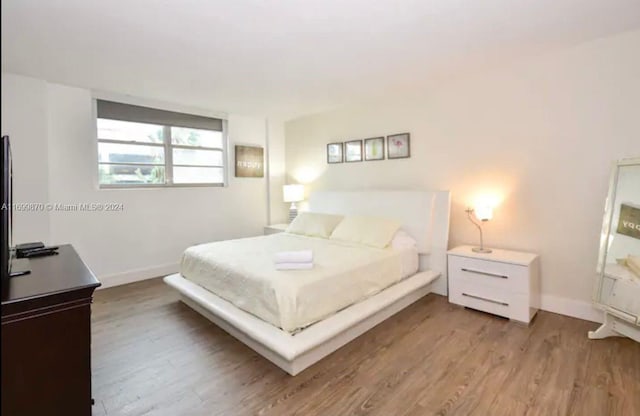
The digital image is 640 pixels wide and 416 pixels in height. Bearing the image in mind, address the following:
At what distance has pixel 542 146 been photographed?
305 cm

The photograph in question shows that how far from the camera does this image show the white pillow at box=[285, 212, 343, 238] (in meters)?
4.05

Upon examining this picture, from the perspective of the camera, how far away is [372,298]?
9.34 feet

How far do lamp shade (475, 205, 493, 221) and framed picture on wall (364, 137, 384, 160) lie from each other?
4.78 feet

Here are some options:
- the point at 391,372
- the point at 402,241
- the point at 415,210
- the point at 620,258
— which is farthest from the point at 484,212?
the point at 391,372

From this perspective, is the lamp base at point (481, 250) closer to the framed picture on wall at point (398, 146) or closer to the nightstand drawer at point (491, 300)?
the nightstand drawer at point (491, 300)

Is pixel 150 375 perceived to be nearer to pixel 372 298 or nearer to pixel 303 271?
pixel 303 271

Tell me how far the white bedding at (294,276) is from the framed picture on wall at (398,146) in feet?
4.05

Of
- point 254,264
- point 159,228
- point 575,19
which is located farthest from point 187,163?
point 575,19

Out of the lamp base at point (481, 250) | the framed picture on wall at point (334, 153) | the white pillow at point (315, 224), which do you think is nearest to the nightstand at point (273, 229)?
the white pillow at point (315, 224)

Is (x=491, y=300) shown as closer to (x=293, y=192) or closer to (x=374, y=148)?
(x=374, y=148)

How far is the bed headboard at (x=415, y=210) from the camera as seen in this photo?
3.60 meters

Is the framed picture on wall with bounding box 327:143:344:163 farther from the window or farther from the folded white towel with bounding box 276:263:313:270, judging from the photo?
the folded white towel with bounding box 276:263:313:270

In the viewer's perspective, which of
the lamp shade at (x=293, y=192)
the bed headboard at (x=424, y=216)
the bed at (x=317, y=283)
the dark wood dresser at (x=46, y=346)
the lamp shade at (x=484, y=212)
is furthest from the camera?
the lamp shade at (x=293, y=192)

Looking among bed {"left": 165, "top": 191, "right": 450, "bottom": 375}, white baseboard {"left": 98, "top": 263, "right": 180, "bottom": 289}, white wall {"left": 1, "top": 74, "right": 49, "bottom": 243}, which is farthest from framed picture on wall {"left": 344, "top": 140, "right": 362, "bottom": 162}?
white wall {"left": 1, "top": 74, "right": 49, "bottom": 243}
